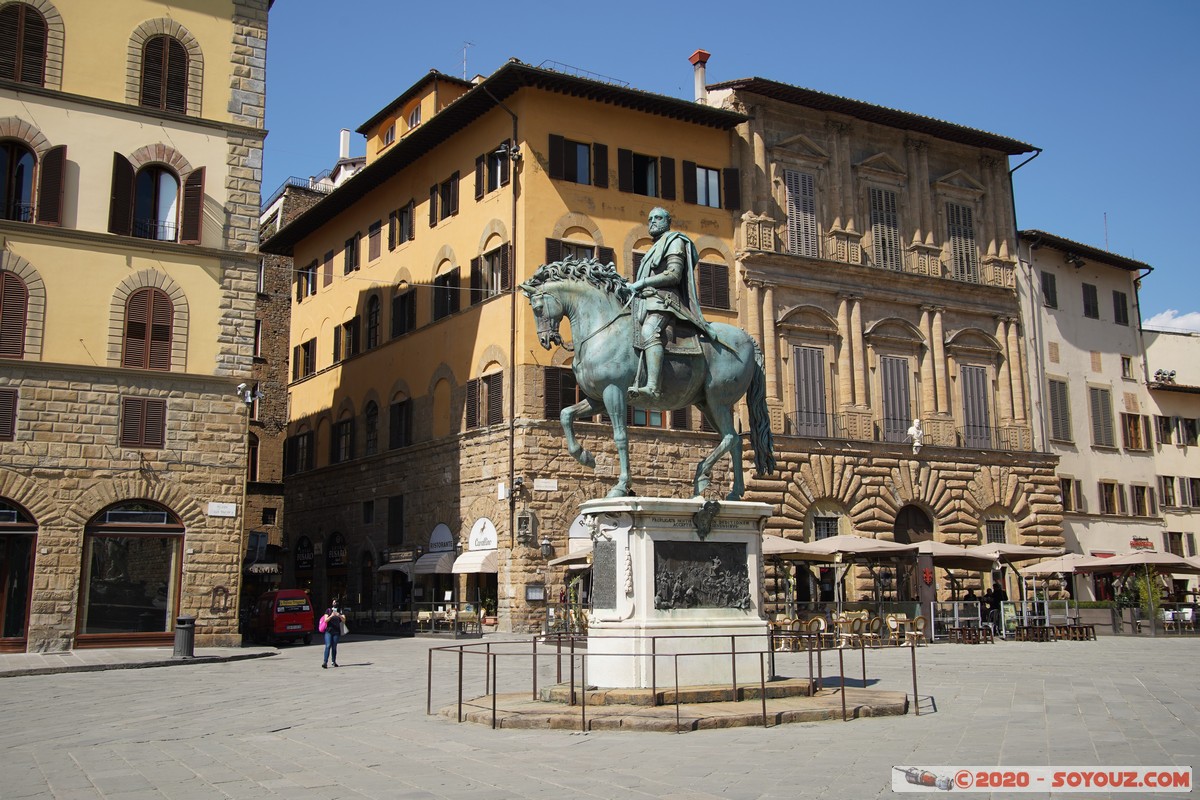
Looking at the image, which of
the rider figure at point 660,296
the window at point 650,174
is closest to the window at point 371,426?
the window at point 650,174

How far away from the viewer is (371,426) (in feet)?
131

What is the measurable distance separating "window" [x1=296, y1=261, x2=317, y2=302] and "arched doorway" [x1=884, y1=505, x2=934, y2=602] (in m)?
24.0

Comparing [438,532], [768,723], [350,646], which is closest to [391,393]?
[438,532]

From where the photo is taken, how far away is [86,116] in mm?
26016

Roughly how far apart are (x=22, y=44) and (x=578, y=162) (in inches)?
572

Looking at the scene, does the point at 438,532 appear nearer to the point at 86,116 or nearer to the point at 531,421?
the point at 531,421

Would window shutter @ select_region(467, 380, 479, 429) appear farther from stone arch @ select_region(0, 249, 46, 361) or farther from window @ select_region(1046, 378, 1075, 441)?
window @ select_region(1046, 378, 1075, 441)

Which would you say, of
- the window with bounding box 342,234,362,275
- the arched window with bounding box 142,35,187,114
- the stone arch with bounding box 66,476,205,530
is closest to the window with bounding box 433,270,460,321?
the window with bounding box 342,234,362,275

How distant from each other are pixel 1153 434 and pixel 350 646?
33388mm

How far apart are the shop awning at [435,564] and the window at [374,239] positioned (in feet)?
38.9

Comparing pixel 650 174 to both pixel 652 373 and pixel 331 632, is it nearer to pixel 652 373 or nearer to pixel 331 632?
pixel 331 632

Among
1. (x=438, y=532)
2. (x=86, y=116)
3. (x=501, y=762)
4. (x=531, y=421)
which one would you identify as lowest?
(x=501, y=762)

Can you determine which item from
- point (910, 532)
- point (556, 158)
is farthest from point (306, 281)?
point (910, 532)

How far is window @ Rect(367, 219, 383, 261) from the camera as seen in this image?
40500 millimetres
